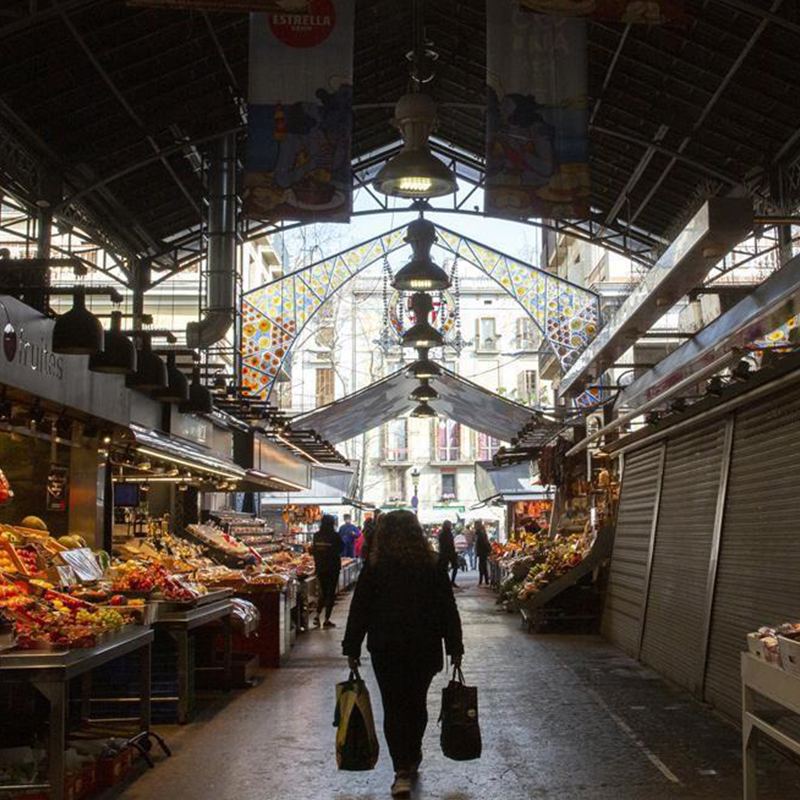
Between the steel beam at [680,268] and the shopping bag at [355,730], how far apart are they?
3.78 meters

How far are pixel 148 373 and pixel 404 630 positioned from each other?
3.99m

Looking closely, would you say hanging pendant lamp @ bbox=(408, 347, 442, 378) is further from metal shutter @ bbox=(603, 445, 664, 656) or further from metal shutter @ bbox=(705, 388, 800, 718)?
metal shutter @ bbox=(705, 388, 800, 718)

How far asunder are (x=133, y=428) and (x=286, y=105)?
3319mm

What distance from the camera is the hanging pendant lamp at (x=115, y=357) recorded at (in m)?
7.74

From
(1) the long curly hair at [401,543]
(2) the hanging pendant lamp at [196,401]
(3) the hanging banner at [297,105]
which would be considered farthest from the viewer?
(3) the hanging banner at [297,105]

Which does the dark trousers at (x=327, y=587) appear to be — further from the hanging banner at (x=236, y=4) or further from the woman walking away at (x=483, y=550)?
the woman walking away at (x=483, y=550)

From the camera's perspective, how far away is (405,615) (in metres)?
5.77

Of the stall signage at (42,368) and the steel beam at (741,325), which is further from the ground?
the steel beam at (741,325)

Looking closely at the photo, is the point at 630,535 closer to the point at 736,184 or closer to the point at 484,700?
the point at 484,700

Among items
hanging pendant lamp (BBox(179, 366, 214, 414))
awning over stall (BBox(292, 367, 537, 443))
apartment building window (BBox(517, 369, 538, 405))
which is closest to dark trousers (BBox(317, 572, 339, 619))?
hanging pendant lamp (BBox(179, 366, 214, 414))

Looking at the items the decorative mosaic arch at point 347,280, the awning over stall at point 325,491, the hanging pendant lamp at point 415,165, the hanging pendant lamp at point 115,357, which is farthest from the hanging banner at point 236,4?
the awning over stall at point 325,491

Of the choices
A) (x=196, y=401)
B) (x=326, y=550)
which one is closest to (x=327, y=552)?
(x=326, y=550)

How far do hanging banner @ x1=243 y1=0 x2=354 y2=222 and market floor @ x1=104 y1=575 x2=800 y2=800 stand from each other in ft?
14.5

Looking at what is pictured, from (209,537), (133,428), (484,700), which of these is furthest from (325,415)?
(484,700)
